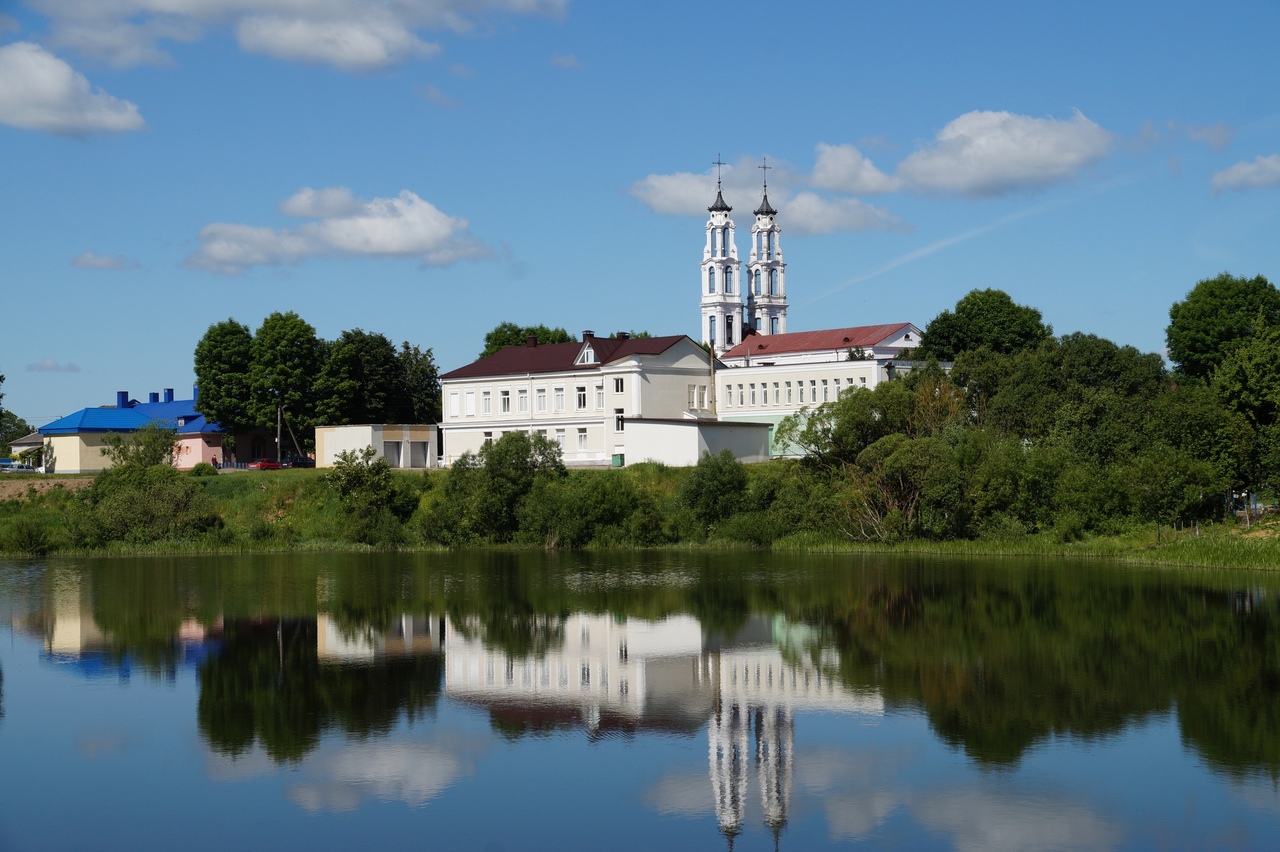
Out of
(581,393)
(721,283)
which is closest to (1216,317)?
(581,393)

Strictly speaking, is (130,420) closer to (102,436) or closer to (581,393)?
(102,436)

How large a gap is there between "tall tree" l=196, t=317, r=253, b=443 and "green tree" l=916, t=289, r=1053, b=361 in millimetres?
37705

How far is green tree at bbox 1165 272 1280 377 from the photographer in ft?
211

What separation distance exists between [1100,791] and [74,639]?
21.1m

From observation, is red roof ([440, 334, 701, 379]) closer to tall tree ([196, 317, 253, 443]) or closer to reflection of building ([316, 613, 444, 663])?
tall tree ([196, 317, 253, 443])

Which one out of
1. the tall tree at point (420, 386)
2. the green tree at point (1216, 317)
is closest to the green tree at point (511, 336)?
the tall tree at point (420, 386)

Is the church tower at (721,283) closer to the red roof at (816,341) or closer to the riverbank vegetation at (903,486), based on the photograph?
the red roof at (816,341)

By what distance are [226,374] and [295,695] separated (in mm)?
59937

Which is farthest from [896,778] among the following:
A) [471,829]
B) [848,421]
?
[848,421]

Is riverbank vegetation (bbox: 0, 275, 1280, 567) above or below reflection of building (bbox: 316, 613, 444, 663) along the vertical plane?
above

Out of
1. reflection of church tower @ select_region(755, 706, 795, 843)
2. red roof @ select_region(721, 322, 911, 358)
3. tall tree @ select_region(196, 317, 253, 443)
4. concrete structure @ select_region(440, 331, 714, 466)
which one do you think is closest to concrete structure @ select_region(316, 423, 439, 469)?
concrete structure @ select_region(440, 331, 714, 466)

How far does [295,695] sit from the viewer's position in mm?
21125

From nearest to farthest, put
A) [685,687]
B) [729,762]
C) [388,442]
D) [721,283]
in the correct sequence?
[729,762]
[685,687]
[388,442]
[721,283]

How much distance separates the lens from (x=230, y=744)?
60.0 ft
